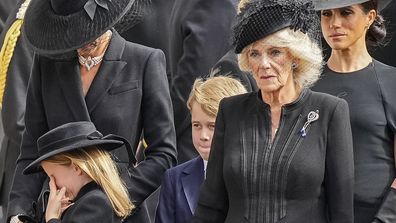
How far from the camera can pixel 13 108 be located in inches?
259

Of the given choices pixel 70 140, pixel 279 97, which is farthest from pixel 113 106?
pixel 279 97

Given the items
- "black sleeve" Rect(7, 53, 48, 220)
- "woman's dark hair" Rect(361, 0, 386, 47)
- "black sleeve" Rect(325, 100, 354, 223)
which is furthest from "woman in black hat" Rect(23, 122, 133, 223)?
"woman's dark hair" Rect(361, 0, 386, 47)

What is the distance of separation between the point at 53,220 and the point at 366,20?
62.8 inches

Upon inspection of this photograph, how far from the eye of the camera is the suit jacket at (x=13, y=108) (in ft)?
21.5

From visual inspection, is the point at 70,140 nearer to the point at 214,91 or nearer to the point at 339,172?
the point at 214,91

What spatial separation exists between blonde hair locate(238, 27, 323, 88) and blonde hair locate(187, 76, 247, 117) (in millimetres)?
764

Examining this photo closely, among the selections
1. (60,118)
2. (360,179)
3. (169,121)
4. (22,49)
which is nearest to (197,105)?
(169,121)

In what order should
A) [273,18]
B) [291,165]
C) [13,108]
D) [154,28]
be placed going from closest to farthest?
[291,165]
[273,18]
[13,108]
[154,28]

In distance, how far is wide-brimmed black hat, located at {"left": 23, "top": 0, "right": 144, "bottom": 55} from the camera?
5320 mm

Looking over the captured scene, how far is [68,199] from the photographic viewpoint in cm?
510

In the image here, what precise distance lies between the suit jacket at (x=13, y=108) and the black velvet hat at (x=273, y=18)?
2.10 m

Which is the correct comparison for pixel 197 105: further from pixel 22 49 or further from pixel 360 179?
pixel 22 49

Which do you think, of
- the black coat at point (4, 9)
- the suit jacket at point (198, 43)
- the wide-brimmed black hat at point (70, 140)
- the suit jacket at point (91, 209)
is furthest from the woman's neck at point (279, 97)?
the black coat at point (4, 9)

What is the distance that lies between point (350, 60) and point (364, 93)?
206mm
